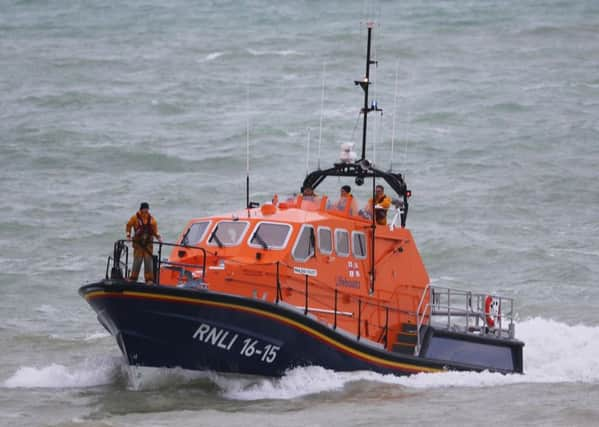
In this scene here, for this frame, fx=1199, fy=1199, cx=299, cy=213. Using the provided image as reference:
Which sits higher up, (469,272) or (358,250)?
(358,250)

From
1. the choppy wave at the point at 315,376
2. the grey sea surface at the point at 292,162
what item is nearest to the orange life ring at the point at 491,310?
the choppy wave at the point at 315,376

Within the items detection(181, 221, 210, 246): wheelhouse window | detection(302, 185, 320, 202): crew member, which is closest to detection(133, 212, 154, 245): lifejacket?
detection(181, 221, 210, 246): wheelhouse window

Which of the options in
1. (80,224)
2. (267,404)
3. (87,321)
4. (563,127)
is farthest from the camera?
(563,127)

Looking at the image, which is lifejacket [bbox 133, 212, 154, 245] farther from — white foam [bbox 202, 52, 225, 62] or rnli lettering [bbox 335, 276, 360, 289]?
white foam [bbox 202, 52, 225, 62]

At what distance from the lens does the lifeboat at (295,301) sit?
45.3ft

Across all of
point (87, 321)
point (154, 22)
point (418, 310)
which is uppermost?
point (154, 22)

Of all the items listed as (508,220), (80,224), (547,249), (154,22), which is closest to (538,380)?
(547,249)

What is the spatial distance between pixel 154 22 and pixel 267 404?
3754 cm

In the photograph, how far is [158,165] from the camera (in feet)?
98.2

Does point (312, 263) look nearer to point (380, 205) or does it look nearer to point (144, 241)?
point (380, 205)

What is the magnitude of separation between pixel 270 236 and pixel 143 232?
1.67 meters

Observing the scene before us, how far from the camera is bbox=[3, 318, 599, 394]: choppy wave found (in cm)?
1421

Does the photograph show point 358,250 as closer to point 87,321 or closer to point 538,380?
point 538,380

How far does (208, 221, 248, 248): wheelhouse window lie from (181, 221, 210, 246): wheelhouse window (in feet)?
0.64
